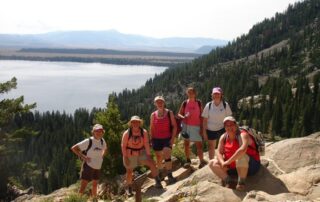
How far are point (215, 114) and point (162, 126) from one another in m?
1.54

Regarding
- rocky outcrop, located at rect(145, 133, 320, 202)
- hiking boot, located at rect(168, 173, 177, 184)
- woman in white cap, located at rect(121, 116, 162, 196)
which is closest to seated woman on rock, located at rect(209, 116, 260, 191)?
rocky outcrop, located at rect(145, 133, 320, 202)

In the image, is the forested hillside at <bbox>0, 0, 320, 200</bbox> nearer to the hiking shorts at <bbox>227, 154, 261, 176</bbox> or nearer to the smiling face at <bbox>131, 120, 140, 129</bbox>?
the smiling face at <bbox>131, 120, 140, 129</bbox>

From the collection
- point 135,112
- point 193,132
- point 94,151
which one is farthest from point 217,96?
point 135,112

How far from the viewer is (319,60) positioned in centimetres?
15450

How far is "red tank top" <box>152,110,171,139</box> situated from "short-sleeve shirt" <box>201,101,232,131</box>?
1.08 m

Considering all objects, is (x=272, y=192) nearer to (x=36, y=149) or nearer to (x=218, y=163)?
(x=218, y=163)

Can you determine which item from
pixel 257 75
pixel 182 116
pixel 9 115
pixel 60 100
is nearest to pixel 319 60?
pixel 257 75

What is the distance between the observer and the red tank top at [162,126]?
37.1ft

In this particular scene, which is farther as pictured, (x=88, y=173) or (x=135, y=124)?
(x=88, y=173)

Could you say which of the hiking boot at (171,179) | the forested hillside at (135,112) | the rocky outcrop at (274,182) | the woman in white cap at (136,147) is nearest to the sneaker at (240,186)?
the rocky outcrop at (274,182)

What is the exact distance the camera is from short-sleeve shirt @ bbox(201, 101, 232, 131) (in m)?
11.5

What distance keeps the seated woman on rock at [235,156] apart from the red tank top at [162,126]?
1992 millimetres

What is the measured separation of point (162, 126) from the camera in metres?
11.3

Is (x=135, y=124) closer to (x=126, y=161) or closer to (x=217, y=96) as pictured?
(x=126, y=161)
